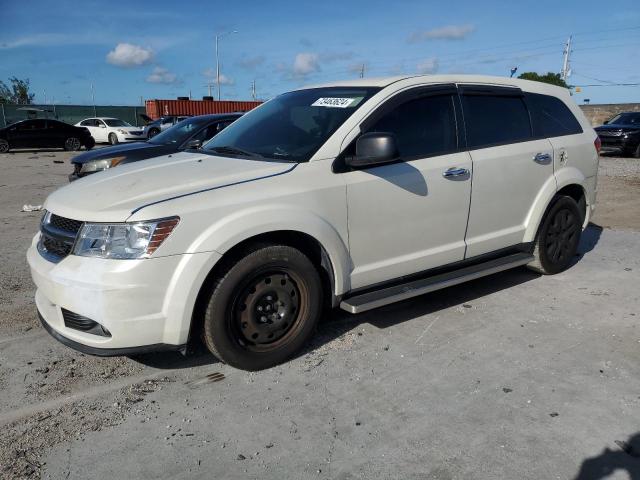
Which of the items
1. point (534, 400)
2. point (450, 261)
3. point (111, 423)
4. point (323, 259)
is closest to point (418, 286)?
point (450, 261)

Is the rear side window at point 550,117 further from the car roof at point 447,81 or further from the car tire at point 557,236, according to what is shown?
the car tire at point 557,236

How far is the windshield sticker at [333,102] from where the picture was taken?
388 cm

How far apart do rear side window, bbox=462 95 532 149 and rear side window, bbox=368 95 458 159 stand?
20 centimetres

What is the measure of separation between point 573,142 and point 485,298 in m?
1.75

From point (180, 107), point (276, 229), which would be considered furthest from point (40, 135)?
point (276, 229)

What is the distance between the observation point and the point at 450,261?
4.23 meters

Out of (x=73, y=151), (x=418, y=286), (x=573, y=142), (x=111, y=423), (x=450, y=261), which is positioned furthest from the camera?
(x=73, y=151)

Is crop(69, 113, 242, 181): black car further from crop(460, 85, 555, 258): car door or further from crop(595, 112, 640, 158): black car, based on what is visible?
crop(595, 112, 640, 158): black car

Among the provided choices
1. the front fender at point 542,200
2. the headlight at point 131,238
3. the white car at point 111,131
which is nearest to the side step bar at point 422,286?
the front fender at point 542,200

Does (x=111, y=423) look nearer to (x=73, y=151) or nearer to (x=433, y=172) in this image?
(x=433, y=172)

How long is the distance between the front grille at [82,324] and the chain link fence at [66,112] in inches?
1529

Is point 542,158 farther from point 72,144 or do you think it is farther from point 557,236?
point 72,144

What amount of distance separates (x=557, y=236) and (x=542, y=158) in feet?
2.84

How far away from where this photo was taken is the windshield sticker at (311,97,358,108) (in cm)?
388
